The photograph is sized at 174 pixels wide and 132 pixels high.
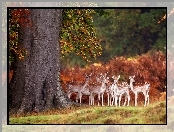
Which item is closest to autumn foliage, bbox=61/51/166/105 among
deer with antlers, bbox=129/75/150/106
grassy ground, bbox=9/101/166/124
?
deer with antlers, bbox=129/75/150/106

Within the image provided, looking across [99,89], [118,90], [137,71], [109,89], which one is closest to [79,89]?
[99,89]

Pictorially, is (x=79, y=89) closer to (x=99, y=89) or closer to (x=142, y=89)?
(x=99, y=89)

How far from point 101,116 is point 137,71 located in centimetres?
83

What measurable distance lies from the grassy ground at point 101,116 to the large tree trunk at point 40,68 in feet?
0.39

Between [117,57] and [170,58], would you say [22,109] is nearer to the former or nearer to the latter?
[117,57]

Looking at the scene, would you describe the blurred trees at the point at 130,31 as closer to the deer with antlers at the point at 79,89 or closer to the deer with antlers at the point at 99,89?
the deer with antlers at the point at 99,89

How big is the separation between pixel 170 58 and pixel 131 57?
1.85 feet

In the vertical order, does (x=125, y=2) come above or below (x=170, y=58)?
above

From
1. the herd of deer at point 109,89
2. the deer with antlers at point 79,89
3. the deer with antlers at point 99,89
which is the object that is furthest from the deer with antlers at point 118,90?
the deer with antlers at point 79,89

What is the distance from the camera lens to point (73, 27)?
647cm

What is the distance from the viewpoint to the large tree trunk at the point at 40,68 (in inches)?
250

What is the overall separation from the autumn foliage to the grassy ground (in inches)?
6.8

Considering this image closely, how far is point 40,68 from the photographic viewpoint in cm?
636

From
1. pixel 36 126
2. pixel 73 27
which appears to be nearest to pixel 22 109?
pixel 36 126
